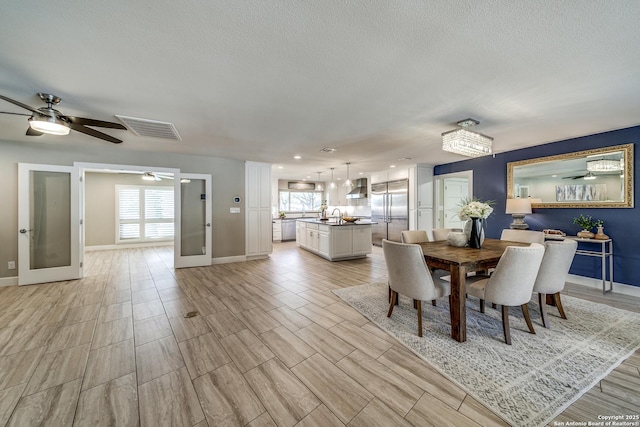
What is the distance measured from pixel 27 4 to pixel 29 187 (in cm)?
421

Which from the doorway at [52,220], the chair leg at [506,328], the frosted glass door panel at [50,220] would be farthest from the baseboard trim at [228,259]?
the chair leg at [506,328]

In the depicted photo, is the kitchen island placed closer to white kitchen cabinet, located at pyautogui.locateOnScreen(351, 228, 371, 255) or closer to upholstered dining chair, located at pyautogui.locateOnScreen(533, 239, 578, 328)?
white kitchen cabinet, located at pyautogui.locateOnScreen(351, 228, 371, 255)

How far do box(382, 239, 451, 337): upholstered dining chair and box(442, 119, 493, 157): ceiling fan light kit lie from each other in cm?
157

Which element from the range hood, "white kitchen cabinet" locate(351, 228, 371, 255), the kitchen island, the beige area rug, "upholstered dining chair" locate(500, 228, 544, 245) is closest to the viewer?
the beige area rug

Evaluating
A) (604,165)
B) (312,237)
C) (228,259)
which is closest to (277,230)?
(312,237)

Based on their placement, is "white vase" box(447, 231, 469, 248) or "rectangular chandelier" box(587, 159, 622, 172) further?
"rectangular chandelier" box(587, 159, 622, 172)

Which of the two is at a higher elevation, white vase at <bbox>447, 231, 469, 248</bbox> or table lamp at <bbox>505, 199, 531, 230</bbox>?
table lamp at <bbox>505, 199, 531, 230</bbox>

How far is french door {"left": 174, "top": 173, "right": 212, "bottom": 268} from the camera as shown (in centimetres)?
488

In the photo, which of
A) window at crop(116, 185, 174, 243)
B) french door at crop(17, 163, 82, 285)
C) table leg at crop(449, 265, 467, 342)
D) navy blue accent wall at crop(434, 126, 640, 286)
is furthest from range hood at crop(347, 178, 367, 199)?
french door at crop(17, 163, 82, 285)

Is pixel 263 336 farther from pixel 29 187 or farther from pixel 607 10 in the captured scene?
pixel 29 187

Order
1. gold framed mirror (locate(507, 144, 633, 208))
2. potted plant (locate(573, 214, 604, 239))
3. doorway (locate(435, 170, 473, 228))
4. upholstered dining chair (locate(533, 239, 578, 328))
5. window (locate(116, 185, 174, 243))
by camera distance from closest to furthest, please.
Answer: upholstered dining chair (locate(533, 239, 578, 328))
gold framed mirror (locate(507, 144, 633, 208))
potted plant (locate(573, 214, 604, 239))
doorway (locate(435, 170, 473, 228))
window (locate(116, 185, 174, 243))

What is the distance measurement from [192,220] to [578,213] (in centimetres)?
722

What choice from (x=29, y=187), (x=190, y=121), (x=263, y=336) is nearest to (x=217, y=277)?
(x=263, y=336)

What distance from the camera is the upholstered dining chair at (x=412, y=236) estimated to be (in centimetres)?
340
